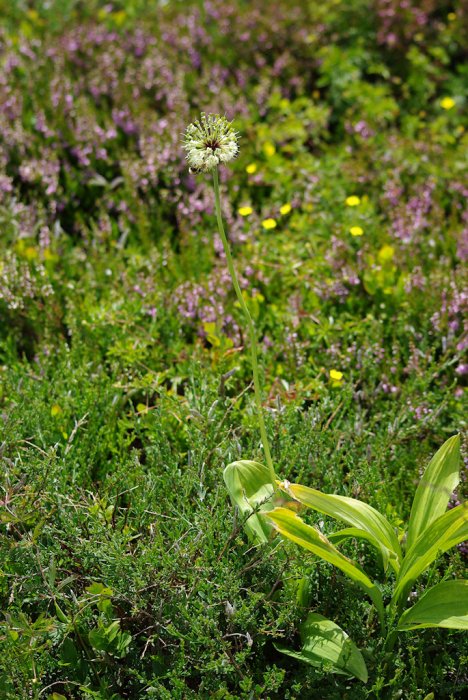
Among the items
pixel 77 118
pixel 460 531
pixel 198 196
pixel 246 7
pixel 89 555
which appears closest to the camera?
pixel 460 531

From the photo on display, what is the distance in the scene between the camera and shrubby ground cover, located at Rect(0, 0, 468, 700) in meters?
1.94

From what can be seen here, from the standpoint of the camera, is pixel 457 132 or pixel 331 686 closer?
pixel 331 686

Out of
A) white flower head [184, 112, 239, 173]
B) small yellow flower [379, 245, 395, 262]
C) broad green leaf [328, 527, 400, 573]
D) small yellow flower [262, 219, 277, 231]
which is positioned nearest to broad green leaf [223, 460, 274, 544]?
broad green leaf [328, 527, 400, 573]

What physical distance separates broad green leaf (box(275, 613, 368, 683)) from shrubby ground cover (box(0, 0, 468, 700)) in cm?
4

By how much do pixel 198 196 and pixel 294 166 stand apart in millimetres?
557

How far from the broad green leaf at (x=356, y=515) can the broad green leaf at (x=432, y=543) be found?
42 millimetres

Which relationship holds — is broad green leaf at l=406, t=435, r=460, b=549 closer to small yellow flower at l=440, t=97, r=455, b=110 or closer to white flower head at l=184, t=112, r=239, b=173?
white flower head at l=184, t=112, r=239, b=173

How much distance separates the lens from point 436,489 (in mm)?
1967

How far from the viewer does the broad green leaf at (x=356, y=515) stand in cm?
180

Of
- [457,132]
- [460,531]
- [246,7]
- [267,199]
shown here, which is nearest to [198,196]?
[267,199]

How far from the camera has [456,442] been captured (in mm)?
1971

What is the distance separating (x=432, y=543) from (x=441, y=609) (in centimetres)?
17

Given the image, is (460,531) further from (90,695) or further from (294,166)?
(294,166)

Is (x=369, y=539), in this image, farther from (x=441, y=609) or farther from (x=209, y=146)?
(x=209, y=146)
